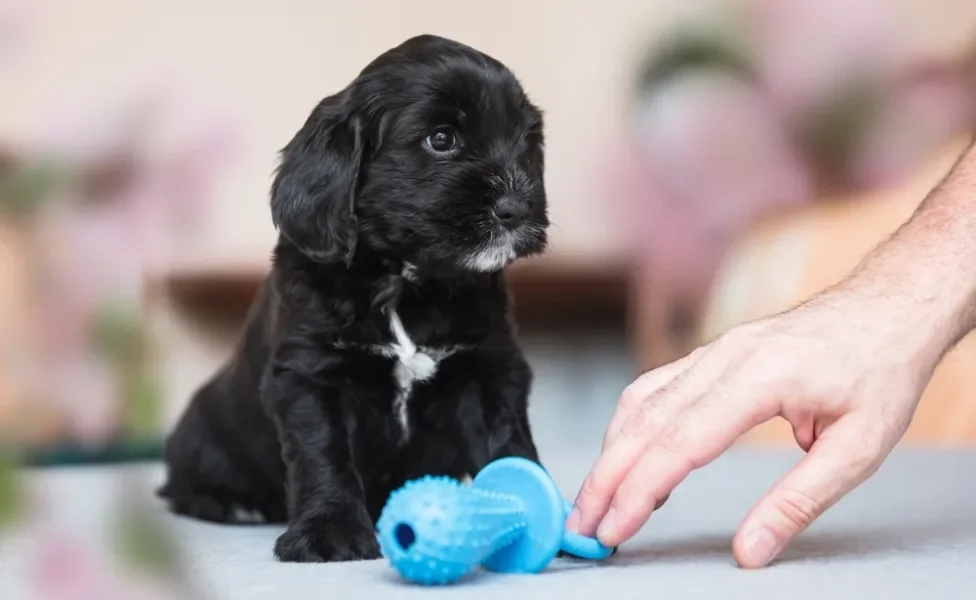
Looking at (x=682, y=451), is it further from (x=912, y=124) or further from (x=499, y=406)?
(x=912, y=124)

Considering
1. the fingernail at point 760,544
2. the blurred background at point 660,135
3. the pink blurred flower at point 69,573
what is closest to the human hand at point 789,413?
the fingernail at point 760,544

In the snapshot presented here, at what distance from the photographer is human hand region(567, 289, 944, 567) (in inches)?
36.4

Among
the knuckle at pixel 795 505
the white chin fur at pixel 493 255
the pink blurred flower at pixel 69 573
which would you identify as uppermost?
the pink blurred flower at pixel 69 573

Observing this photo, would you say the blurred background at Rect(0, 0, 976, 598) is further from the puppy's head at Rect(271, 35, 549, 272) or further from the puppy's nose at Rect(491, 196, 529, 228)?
the puppy's nose at Rect(491, 196, 529, 228)

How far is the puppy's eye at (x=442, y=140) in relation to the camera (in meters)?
1.22

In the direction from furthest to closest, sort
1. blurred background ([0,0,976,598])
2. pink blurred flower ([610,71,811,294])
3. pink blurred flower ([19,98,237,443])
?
1. pink blurred flower ([610,71,811,294])
2. blurred background ([0,0,976,598])
3. pink blurred flower ([19,98,237,443])

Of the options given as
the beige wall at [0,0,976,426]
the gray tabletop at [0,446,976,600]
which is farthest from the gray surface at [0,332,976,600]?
the beige wall at [0,0,976,426]

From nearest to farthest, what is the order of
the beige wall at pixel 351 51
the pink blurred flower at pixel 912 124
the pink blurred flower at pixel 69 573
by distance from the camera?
the pink blurred flower at pixel 69 573, the beige wall at pixel 351 51, the pink blurred flower at pixel 912 124

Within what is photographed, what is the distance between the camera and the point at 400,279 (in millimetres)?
1259

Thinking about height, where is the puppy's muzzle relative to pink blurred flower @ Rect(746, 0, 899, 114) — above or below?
below

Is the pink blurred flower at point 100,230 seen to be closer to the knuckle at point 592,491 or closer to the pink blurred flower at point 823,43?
the knuckle at point 592,491

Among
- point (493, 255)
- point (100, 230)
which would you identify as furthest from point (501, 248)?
point (100, 230)

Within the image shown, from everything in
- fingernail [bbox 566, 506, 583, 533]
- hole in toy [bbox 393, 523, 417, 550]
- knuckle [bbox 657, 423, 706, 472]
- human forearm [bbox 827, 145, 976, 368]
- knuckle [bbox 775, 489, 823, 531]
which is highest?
human forearm [bbox 827, 145, 976, 368]

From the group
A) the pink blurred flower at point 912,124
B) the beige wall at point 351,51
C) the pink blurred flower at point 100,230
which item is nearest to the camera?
the pink blurred flower at point 100,230
